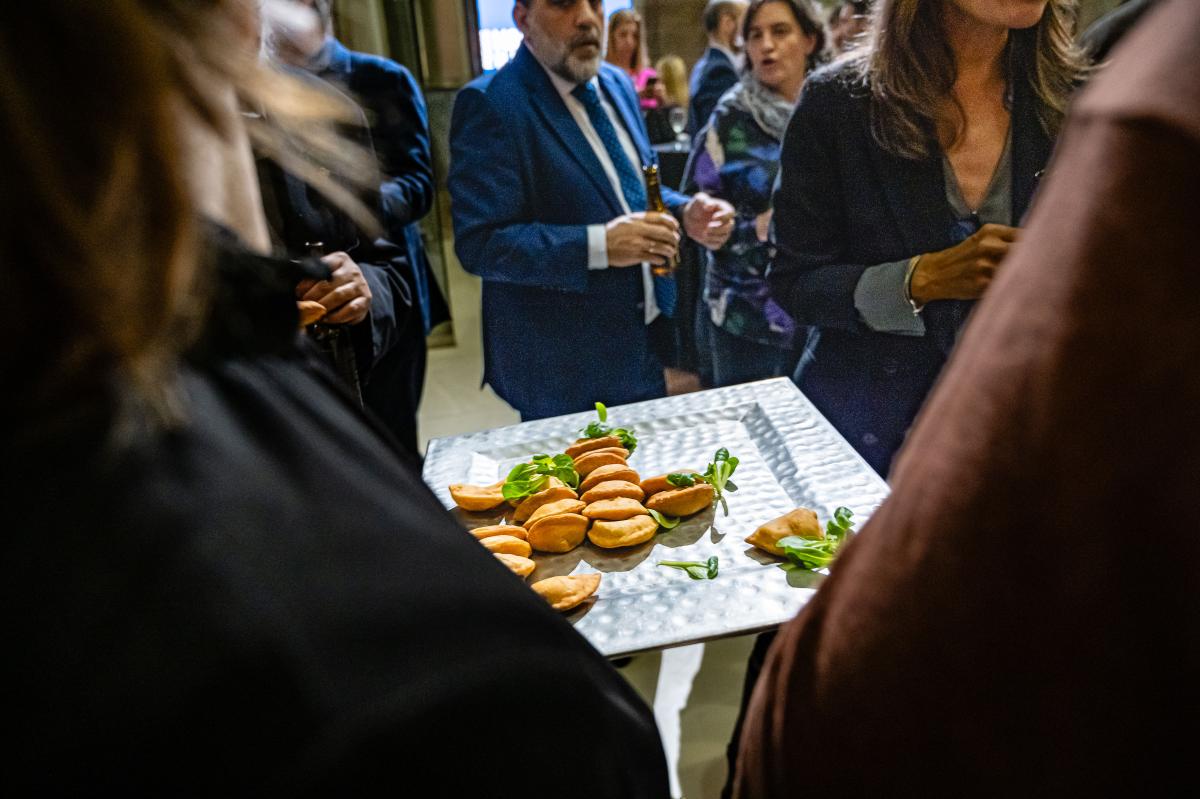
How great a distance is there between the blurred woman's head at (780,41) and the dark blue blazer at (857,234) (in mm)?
244

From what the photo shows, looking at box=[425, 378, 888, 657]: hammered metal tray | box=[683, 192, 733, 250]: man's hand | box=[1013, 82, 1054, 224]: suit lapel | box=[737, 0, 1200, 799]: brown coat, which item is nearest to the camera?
box=[737, 0, 1200, 799]: brown coat

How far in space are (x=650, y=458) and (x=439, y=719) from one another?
3.43 ft

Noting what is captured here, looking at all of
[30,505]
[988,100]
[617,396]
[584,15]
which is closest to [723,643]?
[617,396]

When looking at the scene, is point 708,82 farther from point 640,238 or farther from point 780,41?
point 640,238

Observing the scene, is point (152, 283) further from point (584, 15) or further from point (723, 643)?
point (723, 643)

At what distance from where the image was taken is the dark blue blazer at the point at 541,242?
165cm

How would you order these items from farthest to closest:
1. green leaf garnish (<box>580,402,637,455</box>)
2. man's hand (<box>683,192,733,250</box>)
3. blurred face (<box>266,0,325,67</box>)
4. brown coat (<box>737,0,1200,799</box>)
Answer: man's hand (<box>683,192,733,250</box>) → blurred face (<box>266,0,325,67</box>) → green leaf garnish (<box>580,402,637,455</box>) → brown coat (<box>737,0,1200,799</box>)

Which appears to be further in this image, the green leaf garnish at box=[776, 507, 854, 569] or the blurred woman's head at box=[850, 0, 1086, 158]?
the blurred woman's head at box=[850, 0, 1086, 158]

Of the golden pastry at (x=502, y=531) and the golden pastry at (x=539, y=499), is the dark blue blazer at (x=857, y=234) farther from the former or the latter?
the golden pastry at (x=502, y=531)

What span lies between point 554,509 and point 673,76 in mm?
1099

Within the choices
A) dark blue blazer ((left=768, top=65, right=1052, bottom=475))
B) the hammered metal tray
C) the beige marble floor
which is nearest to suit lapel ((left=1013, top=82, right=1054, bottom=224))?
dark blue blazer ((left=768, top=65, right=1052, bottom=475))

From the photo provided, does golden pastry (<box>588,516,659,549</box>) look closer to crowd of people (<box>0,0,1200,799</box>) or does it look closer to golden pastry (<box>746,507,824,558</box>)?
golden pastry (<box>746,507,824,558</box>)

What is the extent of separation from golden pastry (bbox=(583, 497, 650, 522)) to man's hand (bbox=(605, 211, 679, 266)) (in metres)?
0.73

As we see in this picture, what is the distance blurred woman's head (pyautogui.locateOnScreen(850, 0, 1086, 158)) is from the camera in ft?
4.11
